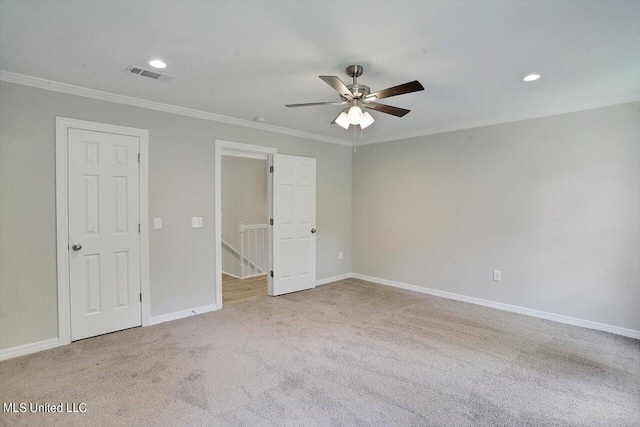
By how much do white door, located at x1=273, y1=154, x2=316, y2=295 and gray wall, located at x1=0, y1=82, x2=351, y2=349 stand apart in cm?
21

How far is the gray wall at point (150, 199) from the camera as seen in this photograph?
2.77 meters

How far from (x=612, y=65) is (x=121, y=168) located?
453 centimetres

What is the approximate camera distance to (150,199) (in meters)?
3.55

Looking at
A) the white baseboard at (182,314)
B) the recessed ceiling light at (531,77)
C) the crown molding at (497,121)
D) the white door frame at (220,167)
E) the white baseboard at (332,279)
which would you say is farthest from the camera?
the white baseboard at (332,279)

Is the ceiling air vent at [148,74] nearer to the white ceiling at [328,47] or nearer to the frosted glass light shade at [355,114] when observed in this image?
the white ceiling at [328,47]

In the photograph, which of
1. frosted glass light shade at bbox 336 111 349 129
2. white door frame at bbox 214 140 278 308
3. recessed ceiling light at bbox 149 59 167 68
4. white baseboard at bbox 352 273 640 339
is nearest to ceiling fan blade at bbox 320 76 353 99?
frosted glass light shade at bbox 336 111 349 129

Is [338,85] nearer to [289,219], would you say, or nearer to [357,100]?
[357,100]

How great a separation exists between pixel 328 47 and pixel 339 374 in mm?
2449

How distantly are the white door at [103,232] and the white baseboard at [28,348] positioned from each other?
16 cm

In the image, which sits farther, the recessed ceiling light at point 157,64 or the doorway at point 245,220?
the doorway at point 245,220

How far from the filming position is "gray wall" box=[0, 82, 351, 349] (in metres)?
2.77

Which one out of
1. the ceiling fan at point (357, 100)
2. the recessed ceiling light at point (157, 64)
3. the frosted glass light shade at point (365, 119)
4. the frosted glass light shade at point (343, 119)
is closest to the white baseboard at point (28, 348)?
the recessed ceiling light at point (157, 64)

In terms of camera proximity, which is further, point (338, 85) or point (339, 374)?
point (339, 374)

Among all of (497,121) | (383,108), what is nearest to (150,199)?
(383,108)
